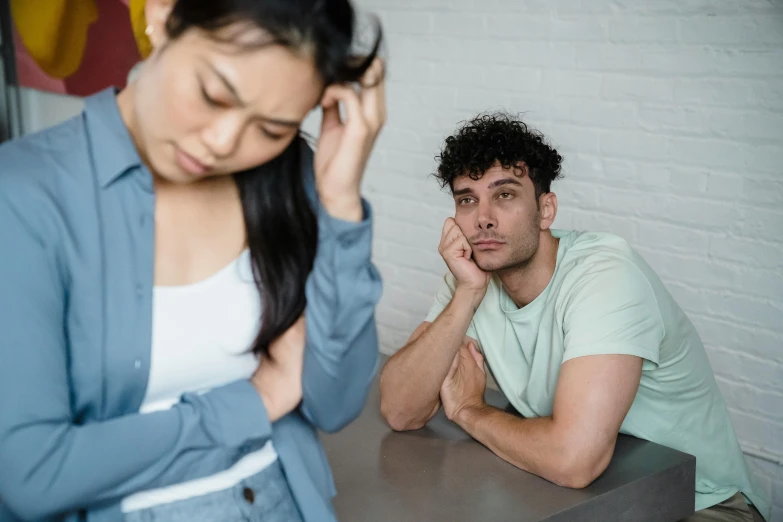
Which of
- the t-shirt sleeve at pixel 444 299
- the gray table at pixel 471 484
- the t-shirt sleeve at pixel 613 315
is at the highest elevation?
the t-shirt sleeve at pixel 613 315

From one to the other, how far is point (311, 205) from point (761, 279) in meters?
1.79

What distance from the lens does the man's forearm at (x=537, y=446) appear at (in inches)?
63.1

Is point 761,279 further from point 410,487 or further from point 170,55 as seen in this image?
point 170,55

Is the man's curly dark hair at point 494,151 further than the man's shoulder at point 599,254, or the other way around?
the man's curly dark hair at point 494,151

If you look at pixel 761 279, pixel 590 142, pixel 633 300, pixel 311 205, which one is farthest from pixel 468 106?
pixel 311 205

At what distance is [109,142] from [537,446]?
109 centimetres

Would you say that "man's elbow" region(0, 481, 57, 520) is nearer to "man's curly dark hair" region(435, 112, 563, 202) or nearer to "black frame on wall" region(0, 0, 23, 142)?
"man's curly dark hair" region(435, 112, 563, 202)

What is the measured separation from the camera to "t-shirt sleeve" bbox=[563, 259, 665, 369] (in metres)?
1.80

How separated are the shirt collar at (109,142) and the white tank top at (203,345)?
0.41 feet

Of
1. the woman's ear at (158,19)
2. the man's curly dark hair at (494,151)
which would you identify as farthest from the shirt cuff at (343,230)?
the man's curly dark hair at (494,151)

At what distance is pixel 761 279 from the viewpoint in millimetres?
2428

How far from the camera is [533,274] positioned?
207 cm

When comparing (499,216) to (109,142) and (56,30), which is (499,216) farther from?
(56,30)

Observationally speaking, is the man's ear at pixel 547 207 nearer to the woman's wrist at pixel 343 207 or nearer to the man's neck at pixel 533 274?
the man's neck at pixel 533 274
